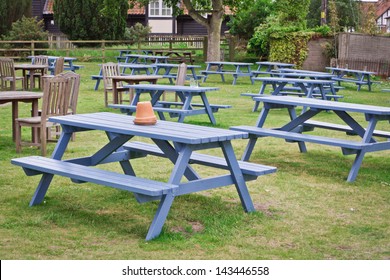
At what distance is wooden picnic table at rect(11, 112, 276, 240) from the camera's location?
6371mm

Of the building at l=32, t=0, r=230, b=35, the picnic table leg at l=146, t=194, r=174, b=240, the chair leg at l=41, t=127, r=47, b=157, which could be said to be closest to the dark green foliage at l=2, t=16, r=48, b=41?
the building at l=32, t=0, r=230, b=35

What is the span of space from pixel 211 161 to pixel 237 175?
0.46m

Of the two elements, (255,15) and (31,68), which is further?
(255,15)

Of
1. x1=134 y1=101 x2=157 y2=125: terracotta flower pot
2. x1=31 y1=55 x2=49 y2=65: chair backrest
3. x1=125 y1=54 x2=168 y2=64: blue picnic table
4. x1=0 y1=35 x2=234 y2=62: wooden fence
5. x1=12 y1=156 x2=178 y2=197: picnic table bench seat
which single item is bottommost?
x1=0 y1=35 x2=234 y2=62: wooden fence

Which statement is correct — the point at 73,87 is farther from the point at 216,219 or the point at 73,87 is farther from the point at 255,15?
the point at 255,15

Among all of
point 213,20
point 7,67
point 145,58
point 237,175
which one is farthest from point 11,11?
point 237,175

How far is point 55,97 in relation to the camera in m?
10.2

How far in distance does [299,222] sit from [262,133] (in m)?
2.96

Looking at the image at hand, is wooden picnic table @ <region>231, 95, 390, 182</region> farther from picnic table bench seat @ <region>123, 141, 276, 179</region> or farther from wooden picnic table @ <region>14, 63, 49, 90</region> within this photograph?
wooden picnic table @ <region>14, 63, 49, 90</region>

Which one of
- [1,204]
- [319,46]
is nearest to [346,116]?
[1,204]

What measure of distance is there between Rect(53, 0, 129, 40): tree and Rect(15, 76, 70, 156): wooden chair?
104 ft

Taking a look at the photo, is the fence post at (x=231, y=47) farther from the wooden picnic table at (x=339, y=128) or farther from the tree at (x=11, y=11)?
the wooden picnic table at (x=339, y=128)

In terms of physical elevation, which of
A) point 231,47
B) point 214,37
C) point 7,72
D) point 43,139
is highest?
point 43,139

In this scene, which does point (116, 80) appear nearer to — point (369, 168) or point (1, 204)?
point (369, 168)
